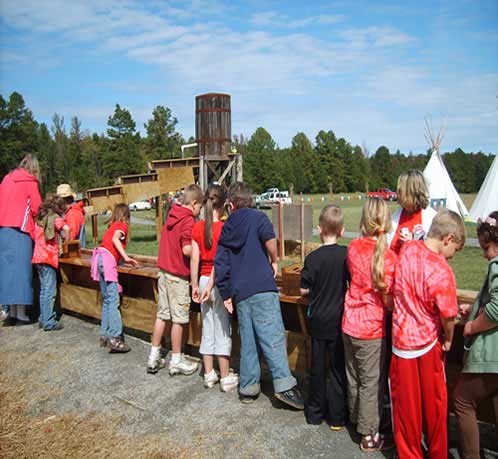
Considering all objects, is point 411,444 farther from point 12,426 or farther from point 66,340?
point 66,340

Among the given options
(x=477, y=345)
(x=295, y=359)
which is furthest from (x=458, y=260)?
(x=477, y=345)

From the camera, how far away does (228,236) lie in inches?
144

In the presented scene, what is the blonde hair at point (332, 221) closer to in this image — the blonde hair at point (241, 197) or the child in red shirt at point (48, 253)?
the blonde hair at point (241, 197)

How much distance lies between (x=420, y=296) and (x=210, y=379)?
6.74 ft

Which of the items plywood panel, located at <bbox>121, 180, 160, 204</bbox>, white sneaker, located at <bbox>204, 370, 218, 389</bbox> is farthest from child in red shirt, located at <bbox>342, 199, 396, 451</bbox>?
plywood panel, located at <bbox>121, 180, 160, 204</bbox>

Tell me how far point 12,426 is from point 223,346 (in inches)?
64.9

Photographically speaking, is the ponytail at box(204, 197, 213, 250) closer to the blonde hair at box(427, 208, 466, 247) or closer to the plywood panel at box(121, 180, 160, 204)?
the blonde hair at box(427, 208, 466, 247)

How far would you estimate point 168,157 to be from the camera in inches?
1896

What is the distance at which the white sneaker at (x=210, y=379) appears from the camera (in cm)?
402

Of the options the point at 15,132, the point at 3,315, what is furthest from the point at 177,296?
the point at 15,132

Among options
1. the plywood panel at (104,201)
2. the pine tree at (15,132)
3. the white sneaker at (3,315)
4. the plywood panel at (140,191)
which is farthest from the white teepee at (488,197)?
the pine tree at (15,132)

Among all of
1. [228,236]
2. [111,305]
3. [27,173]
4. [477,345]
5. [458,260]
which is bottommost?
[458,260]

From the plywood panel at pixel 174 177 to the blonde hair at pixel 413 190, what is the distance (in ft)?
38.4

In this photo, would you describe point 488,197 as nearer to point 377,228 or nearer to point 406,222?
point 406,222
